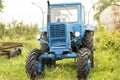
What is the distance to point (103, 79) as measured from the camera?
11398 millimetres

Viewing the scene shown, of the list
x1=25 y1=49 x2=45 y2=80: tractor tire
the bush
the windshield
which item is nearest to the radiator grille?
x1=25 y1=49 x2=45 y2=80: tractor tire

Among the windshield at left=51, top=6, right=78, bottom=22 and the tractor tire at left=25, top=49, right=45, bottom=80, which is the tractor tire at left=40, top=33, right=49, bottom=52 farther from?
the tractor tire at left=25, top=49, right=45, bottom=80

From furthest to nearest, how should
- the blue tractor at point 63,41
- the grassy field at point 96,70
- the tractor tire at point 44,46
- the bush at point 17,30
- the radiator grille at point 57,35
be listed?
1. the bush at point 17,30
2. the tractor tire at point 44,46
3. the radiator grille at point 57,35
4. the grassy field at point 96,70
5. the blue tractor at point 63,41

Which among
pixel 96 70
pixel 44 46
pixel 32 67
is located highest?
pixel 44 46

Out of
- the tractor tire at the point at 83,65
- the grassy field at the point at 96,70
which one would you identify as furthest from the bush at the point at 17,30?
the tractor tire at the point at 83,65

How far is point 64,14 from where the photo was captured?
13562mm

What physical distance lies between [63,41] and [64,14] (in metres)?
1.35

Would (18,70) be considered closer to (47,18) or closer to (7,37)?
(47,18)

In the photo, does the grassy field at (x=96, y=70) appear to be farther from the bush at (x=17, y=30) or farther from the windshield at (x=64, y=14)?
the bush at (x=17, y=30)

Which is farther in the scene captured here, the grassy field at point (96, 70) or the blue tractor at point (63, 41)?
the grassy field at point (96, 70)

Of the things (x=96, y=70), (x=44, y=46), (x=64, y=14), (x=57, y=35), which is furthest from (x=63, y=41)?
(x=96, y=70)

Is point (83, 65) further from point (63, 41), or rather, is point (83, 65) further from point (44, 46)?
point (44, 46)

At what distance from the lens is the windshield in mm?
13516

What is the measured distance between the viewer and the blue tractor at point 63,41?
39.1 feet
